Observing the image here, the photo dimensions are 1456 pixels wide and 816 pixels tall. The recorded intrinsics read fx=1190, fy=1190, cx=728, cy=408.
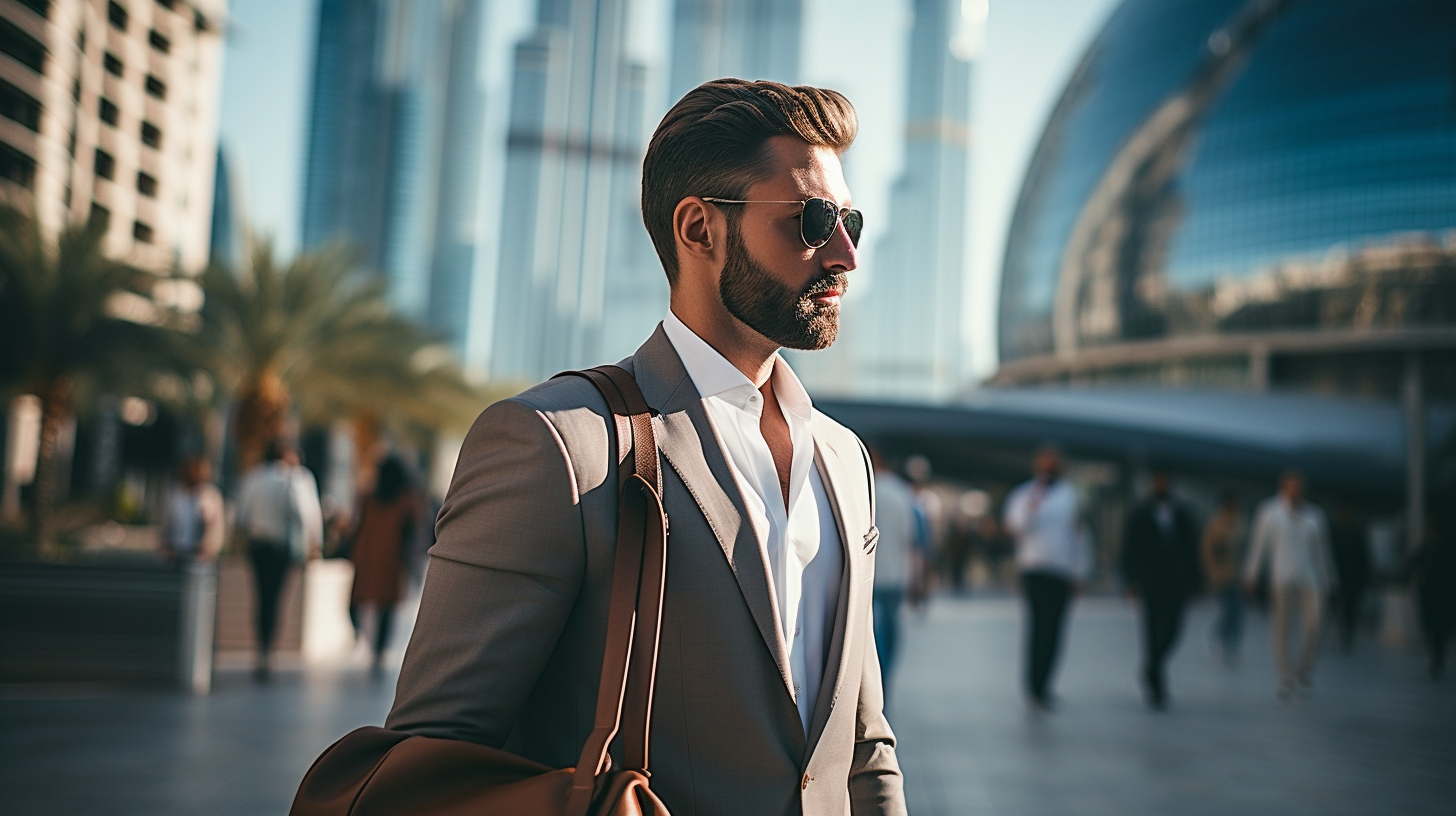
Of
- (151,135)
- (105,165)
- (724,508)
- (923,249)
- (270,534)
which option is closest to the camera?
(724,508)

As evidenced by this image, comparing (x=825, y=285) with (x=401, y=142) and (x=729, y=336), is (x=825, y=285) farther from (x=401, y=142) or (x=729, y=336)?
(x=401, y=142)

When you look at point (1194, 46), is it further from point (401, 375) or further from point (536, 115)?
point (536, 115)

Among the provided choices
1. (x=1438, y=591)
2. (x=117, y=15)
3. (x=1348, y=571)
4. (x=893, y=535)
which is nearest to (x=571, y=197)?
(x=117, y=15)

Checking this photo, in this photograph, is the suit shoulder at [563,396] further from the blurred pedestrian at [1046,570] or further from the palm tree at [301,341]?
the palm tree at [301,341]

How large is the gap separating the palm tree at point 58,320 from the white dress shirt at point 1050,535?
12.4 metres

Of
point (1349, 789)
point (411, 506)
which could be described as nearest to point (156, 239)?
point (411, 506)

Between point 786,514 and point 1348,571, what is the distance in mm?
16550

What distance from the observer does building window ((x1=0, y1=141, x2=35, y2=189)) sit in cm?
3772

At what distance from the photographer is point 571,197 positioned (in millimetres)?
109125

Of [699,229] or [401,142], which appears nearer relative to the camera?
[699,229]

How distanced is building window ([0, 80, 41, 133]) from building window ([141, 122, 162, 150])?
11.9 m

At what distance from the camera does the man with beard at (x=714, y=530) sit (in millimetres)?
1338

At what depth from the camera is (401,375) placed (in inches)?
867

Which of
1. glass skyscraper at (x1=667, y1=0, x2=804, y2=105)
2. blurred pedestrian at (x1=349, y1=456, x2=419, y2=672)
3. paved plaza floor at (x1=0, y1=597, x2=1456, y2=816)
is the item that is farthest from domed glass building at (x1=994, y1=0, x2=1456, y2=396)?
glass skyscraper at (x1=667, y1=0, x2=804, y2=105)
